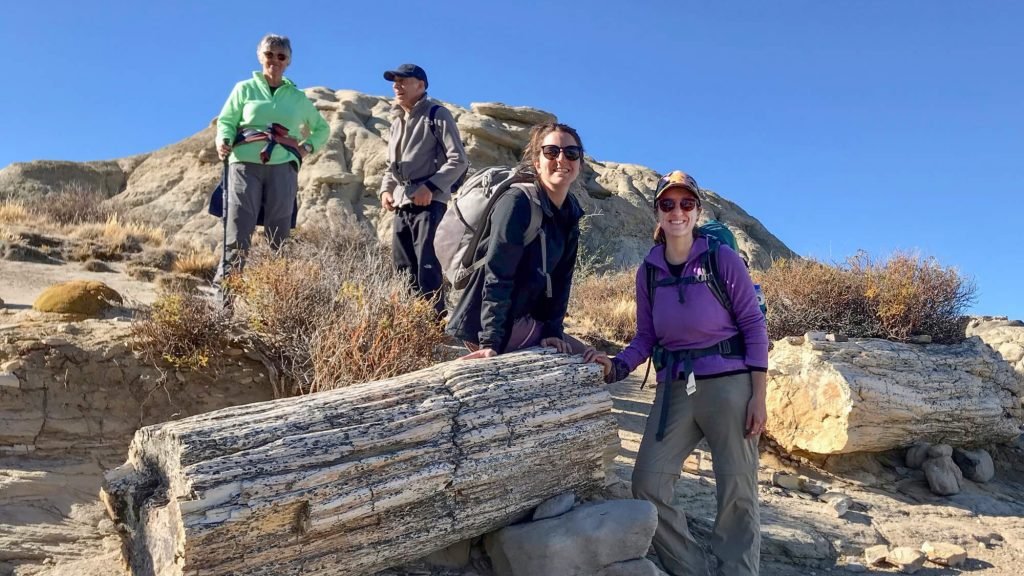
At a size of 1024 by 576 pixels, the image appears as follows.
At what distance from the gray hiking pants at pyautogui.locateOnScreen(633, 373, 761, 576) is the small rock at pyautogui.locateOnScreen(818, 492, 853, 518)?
2127mm

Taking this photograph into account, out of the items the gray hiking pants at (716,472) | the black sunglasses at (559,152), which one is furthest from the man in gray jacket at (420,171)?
the gray hiking pants at (716,472)

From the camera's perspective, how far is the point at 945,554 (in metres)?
4.57

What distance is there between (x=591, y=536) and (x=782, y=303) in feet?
16.6

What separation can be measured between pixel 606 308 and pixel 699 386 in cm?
762

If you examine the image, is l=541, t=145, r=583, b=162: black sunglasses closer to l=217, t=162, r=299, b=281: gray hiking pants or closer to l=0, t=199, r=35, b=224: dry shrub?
l=217, t=162, r=299, b=281: gray hiking pants

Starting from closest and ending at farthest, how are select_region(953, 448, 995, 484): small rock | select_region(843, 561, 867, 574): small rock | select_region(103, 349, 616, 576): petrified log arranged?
1. select_region(103, 349, 616, 576): petrified log
2. select_region(843, 561, 867, 574): small rock
3. select_region(953, 448, 995, 484): small rock

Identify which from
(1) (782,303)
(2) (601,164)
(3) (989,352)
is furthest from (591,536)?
(2) (601,164)

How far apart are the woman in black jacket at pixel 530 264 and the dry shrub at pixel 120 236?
383 inches

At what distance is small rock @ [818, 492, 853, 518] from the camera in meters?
5.11

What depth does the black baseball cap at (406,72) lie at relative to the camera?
5379mm

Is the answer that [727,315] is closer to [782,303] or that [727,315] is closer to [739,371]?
[739,371]

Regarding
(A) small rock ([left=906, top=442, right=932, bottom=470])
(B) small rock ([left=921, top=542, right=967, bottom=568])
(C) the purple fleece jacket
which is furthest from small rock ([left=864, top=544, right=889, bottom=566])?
(C) the purple fleece jacket

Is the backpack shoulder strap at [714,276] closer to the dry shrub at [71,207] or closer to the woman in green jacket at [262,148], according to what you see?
the woman in green jacket at [262,148]

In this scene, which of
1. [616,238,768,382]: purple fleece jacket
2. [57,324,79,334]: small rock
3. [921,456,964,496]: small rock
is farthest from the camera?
[921,456,964,496]: small rock
